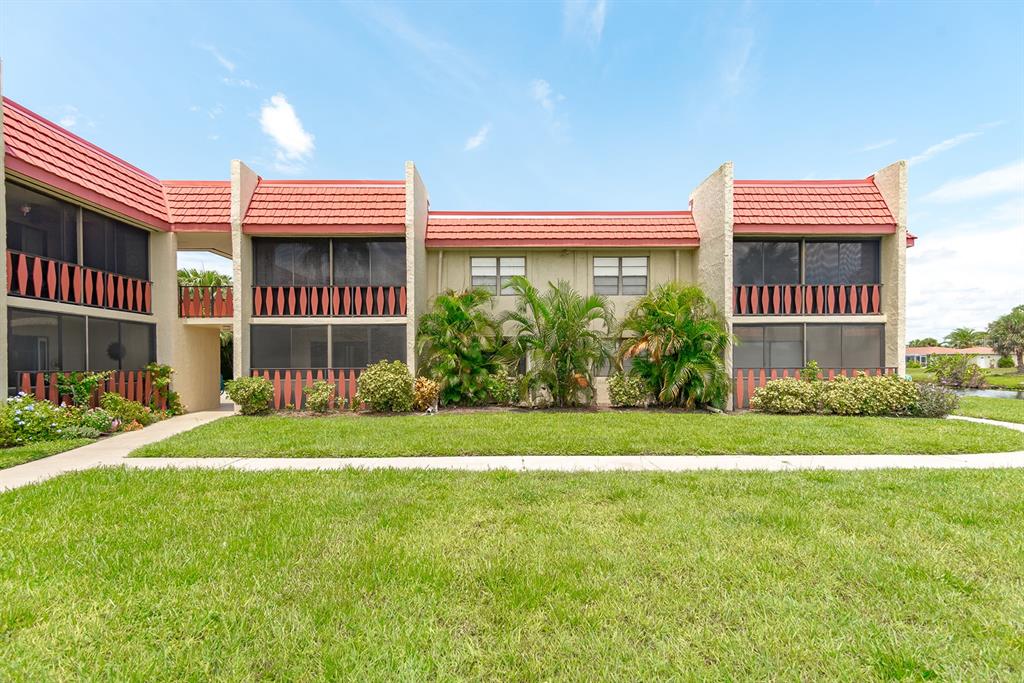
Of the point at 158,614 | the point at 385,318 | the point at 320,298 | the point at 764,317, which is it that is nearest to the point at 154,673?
the point at 158,614

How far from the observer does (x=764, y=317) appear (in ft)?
46.6

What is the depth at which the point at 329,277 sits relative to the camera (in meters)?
14.1

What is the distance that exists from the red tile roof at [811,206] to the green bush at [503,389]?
8.36m

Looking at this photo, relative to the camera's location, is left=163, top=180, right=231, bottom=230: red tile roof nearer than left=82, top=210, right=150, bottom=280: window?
No

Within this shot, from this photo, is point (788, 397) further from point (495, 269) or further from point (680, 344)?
point (495, 269)

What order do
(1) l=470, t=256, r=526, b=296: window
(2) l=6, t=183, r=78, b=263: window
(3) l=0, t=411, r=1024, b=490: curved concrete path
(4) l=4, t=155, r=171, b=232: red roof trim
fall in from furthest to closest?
(1) l=470, t=256, r=526, b=296: window, (2) l=6, t=183, r=78, b=263: window, (4) l=4, t=155, r=171, b=232: red roof trim, (3) l=0, t=411, r=1024, b=490: curved concrete path

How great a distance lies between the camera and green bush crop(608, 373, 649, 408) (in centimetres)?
1313

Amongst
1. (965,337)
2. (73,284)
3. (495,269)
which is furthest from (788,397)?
(965,337)

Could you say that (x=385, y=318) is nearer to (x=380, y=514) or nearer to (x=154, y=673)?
(x=380, y=514)

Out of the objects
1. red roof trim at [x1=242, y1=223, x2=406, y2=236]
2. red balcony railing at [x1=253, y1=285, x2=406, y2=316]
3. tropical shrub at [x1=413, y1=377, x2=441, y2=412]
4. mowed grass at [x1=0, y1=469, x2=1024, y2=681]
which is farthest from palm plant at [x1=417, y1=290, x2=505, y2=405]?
mowed grass at [x1=0, y1=469, x2=1024, y2=681]

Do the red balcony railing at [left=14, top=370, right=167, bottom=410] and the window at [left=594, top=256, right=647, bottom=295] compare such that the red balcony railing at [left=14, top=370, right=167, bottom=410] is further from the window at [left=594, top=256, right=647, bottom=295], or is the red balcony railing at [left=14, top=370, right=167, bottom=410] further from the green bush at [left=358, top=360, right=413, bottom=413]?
the window at [left=594, top=256, right=647, bottom=295]

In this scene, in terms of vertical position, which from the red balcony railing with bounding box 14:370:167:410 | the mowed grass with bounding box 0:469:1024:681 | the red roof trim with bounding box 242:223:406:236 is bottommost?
the mowed grass with bounding box 0:469:1024:681

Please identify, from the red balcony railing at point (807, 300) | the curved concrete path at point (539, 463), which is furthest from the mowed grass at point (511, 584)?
the red balcony railing at point (807, 300)

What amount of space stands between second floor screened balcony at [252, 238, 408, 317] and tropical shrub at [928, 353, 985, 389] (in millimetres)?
24174
